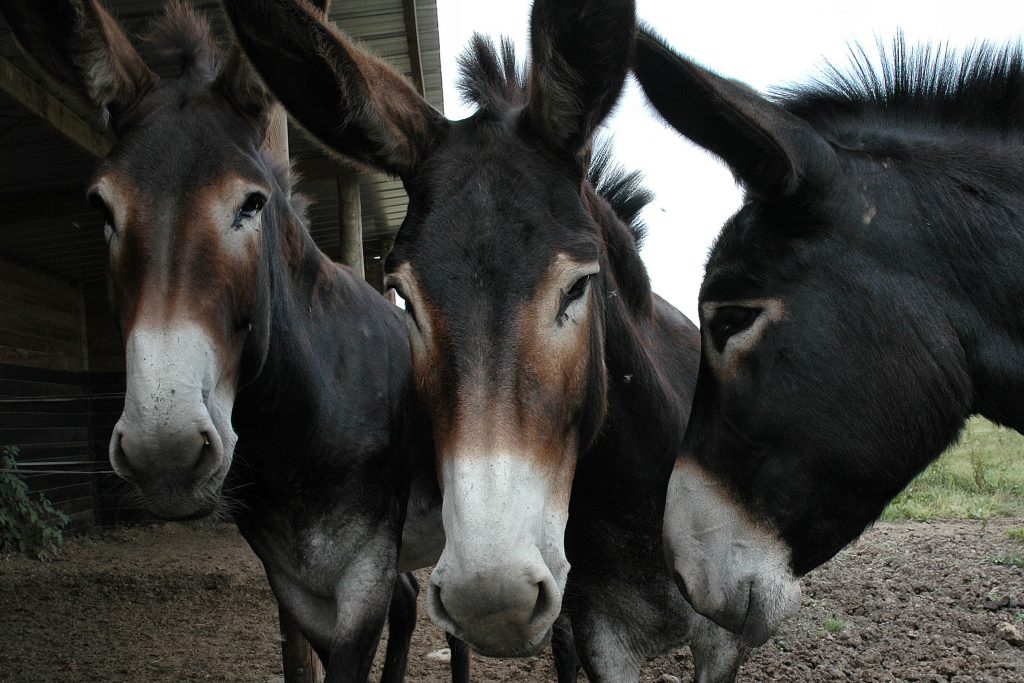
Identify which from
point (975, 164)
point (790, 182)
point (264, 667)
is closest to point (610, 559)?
point (790, 182)

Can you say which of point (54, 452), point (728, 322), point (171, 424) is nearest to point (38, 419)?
point (54, 452)

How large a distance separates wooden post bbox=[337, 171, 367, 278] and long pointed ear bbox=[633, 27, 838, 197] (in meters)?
6.84

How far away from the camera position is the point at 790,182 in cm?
224

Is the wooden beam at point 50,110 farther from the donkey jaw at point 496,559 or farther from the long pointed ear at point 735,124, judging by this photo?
the donkey jaw at point 496,559

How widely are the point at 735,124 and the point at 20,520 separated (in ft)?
33.5

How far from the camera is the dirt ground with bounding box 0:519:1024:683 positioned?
16.2ft

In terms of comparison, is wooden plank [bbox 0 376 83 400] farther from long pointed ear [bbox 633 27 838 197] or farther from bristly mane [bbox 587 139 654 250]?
long pointed ear [bbox 633 27 838 197]

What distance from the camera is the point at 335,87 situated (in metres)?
2.47

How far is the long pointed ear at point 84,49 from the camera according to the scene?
2.99m

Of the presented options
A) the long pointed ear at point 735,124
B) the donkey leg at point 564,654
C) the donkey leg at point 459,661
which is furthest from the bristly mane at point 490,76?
the donkey leg at point 459,661

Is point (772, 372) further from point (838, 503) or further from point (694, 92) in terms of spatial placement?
point (694, 92)

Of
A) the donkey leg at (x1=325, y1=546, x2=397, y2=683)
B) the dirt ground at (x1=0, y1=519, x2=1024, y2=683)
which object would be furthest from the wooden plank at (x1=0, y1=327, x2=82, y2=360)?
the donkey leg at (x1=325, y1=546, x2=397, y2=683)

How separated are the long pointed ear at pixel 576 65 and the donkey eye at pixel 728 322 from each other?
1.99 ft

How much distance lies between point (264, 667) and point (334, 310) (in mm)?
3313
